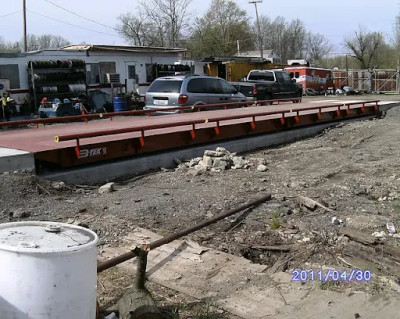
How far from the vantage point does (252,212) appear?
256 inches

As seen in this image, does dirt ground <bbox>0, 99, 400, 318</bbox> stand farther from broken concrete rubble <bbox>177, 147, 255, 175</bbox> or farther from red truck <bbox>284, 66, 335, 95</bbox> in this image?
red truck <bbox>284, 66, 335, 95</bbox>

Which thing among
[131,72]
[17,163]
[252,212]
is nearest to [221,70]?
[131,72]

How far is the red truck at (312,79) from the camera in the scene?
3912 centimetres

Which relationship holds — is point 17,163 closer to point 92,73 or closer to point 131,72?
point 92,73

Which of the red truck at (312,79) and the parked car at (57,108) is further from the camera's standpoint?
the red truck at (312,79)

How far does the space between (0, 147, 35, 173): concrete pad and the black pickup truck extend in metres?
16.1

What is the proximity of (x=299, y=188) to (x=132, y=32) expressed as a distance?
66587 mm

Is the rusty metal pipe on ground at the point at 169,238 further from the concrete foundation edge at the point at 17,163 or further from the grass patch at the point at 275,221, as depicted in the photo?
the concrete foundation edge at the point at 17,163

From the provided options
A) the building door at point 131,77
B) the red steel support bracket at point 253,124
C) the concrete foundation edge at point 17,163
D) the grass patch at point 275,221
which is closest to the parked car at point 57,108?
the building door at point 131,77

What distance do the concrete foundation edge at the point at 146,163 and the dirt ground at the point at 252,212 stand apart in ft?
0.69

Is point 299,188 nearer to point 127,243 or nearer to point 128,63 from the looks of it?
point 127,243

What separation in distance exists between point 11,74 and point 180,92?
10.0 m

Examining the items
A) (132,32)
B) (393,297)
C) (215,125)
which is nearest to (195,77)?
(215,125)
